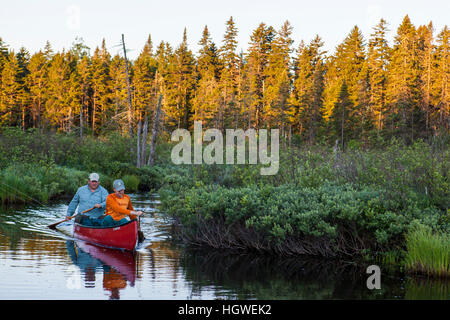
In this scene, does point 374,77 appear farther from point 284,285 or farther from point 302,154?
point 284,285

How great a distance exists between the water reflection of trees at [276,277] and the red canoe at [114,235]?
141 cm

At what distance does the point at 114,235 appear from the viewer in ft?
41.9

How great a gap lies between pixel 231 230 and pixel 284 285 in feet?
11.3

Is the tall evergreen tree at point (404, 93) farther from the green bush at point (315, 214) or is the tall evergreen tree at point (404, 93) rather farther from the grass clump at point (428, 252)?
the grass clump at point (428, 252)

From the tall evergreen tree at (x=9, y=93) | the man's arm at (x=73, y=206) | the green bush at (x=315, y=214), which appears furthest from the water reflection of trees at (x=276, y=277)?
the tall evergreen tree at (x=9, y=93)

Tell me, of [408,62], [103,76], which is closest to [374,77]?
[408,62]

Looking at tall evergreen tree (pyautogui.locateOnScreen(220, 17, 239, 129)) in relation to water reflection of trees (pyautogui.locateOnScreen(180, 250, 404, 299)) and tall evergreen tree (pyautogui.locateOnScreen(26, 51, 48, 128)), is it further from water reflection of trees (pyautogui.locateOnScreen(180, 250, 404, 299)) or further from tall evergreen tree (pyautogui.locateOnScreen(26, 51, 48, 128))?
water reflection of trees (pyautogui.locateOnScreen(180, 250, 404, 299))

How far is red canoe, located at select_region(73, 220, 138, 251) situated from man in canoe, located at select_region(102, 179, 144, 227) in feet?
0.97

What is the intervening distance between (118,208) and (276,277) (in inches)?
182

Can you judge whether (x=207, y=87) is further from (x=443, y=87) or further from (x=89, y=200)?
(x=89, y=200)

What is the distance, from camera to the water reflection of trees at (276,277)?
892 cm

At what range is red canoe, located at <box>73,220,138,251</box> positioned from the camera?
40.3 ft

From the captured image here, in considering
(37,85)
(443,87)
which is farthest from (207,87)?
(443,87)

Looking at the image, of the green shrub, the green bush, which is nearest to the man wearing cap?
the green bush
